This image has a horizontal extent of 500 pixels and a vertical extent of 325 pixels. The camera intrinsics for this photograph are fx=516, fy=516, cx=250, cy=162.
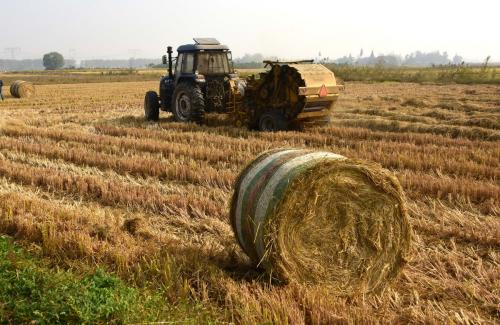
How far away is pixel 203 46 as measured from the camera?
14820 millimetres

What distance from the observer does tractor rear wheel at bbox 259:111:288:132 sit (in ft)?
42.8

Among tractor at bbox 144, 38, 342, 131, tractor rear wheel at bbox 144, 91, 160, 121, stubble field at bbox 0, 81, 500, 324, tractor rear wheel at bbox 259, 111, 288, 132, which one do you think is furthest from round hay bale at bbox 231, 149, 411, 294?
tractor rear wheel at bbox 144, 91, 160, 121

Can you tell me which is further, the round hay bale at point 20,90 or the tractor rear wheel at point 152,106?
the round hay bale at point 20,90

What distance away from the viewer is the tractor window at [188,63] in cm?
1495

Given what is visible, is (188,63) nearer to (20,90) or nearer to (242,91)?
(242,91)

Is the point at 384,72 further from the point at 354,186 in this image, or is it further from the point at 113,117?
the point at 354,186

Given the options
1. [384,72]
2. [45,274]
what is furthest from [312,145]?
[384,72]

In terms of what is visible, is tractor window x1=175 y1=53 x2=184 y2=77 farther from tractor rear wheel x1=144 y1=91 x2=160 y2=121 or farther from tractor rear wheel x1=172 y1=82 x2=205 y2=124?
tractor rear wheel x1=144 y1=91 x2=160 y2=121

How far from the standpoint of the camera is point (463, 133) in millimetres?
12828

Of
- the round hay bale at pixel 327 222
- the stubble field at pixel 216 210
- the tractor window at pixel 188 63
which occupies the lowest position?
the stubble field at pixel 216 210

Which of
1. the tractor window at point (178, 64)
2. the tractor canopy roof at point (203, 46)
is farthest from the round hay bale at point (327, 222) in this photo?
the tractor window at point (178, 64)

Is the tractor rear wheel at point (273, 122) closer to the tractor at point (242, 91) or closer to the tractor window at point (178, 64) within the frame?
the tractor at point (242, 91)

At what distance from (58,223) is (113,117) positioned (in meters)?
12.3

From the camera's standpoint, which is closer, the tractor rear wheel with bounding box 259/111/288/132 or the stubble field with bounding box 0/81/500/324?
the stubble field with bounding box 0/81/500/324
